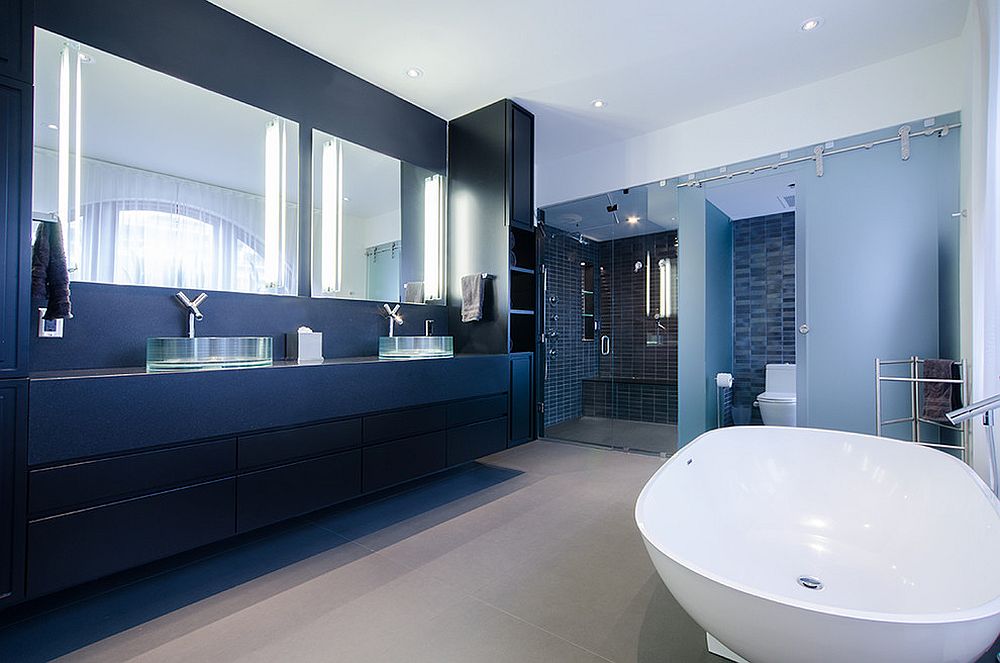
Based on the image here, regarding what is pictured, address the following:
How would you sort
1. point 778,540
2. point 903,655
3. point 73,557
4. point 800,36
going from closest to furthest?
point 903,655 < point 73,557 < point 778,540 < point 800,36

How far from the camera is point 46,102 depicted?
2137mm

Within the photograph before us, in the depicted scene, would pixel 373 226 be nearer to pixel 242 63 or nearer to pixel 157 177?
pixel 242 63

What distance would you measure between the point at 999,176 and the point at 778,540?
2.02 meters

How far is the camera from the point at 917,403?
305cm

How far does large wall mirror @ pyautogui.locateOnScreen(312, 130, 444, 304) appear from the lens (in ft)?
10.7

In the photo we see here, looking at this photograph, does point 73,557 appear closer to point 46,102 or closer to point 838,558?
point 46,102

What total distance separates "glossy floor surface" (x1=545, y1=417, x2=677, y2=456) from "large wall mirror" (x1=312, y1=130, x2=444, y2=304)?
2175 millimetres

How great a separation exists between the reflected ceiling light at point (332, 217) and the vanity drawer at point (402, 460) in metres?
1.21

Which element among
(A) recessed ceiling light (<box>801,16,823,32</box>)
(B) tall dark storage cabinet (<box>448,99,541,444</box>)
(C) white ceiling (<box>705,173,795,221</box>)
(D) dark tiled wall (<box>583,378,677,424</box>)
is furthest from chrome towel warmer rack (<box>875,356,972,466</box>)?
(B) tall dark storage cabinet (<box>448,99,541,444</box>)

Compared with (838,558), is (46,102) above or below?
above

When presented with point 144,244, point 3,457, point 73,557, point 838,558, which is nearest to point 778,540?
point 838,558

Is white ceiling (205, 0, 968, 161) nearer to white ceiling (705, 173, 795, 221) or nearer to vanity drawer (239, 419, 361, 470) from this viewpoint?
white ceiling (705, 173, 795, 221)

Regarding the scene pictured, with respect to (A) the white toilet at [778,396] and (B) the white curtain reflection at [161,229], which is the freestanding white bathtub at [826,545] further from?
(B) the white curtain reflection at [161,229]

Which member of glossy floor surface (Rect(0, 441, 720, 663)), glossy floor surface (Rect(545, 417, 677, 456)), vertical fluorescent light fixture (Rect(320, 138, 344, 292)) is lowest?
glossy floor surface (Rect(0, 441, 720, 663))
